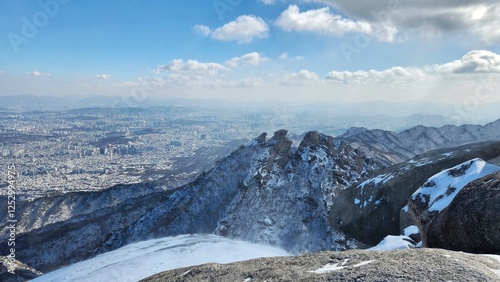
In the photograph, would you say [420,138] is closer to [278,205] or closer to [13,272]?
[278,205]

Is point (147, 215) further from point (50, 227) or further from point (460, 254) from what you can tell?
point (460, 254)

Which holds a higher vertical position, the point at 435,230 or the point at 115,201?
the point at 435,230

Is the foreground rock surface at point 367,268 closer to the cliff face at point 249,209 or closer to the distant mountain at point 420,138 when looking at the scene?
the cliff face at point 249,209

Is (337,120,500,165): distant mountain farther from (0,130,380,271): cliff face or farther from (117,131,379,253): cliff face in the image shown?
(0,130,380,271): cliff face

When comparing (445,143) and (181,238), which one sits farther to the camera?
(445,143)

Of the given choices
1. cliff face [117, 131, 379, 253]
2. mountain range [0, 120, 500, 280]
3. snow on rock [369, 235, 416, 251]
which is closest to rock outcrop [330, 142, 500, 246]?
mountain range [0, 120, 500, 280]

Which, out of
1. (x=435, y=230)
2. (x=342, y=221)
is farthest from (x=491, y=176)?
(x=342, y=221)
